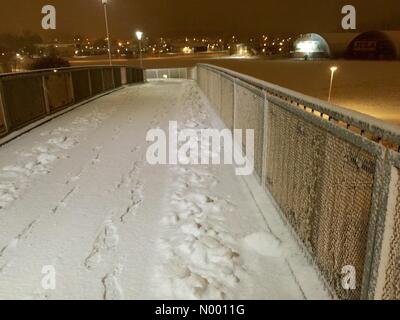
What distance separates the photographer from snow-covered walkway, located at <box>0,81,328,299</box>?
3.04m

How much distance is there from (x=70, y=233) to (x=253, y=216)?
211 cm

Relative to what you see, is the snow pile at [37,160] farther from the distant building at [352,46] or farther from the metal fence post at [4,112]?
the distant building at [352,46]

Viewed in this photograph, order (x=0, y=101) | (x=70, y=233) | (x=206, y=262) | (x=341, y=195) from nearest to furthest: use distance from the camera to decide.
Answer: (x=341, y=195) < (x=206, y=262) < (x=70, y=233) < (x=0, y=101)

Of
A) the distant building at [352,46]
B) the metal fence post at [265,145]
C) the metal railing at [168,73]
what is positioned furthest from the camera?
the distant building at [352,46]

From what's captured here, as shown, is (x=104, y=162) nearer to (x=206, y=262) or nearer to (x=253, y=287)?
(x=206, y=262)

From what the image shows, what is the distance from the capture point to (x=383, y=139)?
2.06 meters

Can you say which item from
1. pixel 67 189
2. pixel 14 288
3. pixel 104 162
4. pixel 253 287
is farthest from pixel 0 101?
pixel 253 287

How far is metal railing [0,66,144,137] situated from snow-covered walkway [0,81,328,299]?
1.85 m

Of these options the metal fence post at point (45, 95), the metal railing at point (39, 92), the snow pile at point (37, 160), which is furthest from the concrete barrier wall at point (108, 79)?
the snow pile at point (37, 160)

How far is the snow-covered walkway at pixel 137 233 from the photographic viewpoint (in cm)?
304

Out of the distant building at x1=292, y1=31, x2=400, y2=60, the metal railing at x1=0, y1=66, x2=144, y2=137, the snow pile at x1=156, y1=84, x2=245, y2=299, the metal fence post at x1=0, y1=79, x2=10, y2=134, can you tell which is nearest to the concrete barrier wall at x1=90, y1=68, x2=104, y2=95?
the metal railing at x1=0, y1=66, x2=144, y2=137

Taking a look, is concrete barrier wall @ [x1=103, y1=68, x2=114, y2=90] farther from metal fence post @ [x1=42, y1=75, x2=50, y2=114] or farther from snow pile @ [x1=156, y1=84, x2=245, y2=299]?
snow pile @ [x1=156, y1=84, x2=245, y2=299]

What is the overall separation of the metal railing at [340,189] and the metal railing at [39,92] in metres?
6.21
